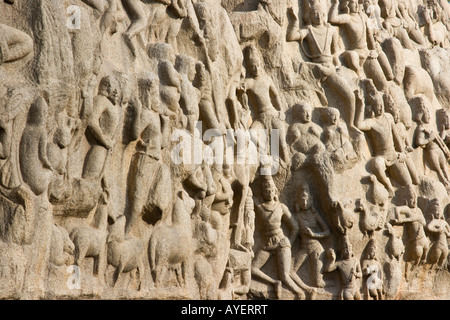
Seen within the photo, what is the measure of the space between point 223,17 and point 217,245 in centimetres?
281

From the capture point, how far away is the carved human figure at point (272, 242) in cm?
987

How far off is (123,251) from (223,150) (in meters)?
2.09

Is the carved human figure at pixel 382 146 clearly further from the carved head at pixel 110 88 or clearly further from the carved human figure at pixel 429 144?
the carved head at pixel 110 88

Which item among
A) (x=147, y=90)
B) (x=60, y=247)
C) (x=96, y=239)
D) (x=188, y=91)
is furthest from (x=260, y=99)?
(x=60, y=247)

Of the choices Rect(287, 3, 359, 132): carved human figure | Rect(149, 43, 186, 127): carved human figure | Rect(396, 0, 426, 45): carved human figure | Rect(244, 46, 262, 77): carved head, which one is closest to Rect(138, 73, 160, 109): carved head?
Rect(149, 43, 186, 127): carved human figure

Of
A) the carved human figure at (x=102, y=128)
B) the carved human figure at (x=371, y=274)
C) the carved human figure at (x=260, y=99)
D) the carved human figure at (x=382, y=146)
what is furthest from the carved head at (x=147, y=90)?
the carved human figure at (x=371, y=274)

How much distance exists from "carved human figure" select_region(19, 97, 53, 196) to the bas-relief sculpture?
12mm

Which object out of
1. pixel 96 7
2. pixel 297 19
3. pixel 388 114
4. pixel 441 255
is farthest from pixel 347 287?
pixel 96 7

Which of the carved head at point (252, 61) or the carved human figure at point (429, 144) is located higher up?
the carved head at point (252, 61)

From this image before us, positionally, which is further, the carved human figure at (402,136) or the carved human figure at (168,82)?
the carved human figure at (402,136)

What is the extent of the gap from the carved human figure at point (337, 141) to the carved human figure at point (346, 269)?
3.51 feet

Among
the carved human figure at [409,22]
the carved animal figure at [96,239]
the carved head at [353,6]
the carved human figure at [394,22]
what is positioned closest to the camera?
the carved animal figure at [96,239]

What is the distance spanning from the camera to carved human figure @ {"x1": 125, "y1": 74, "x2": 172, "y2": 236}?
25.4 ft

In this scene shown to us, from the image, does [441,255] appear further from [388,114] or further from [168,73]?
[168,73]
